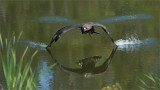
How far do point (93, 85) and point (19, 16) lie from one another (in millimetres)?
12405

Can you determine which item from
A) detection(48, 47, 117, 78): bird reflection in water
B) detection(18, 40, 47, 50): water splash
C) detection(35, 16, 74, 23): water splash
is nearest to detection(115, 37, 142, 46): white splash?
detection(48, 47, 117, 78): bird reflection in water

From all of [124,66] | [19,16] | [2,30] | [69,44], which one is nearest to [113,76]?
[124,66]

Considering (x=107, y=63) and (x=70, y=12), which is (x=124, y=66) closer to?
(x=107, y=63)

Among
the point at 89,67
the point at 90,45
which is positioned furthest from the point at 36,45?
the point at 89,67

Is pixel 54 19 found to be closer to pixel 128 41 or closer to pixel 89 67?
pixel 128 41

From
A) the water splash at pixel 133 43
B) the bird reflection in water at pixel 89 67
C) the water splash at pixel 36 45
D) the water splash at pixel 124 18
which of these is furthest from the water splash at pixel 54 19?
the bird reflection in water at pixel 89 67

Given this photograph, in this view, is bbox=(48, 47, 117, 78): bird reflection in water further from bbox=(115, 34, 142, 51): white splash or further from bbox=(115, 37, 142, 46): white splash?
bbox=(115, 37, 142, 46): white splash

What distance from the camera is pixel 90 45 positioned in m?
13.2

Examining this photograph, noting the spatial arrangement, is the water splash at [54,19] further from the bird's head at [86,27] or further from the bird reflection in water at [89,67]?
the bird reflection in water at [89,67]

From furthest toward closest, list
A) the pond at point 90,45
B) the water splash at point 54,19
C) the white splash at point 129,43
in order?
the water splash at point 54,19, the white splash at point 129,43, the pond at point 90,45

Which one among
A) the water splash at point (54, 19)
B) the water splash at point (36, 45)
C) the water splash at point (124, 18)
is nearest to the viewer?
the water splash at point (36, 45)

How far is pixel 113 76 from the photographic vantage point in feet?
31.1

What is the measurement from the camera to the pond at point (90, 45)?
9.30 metres

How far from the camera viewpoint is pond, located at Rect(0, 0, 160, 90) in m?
9.30
